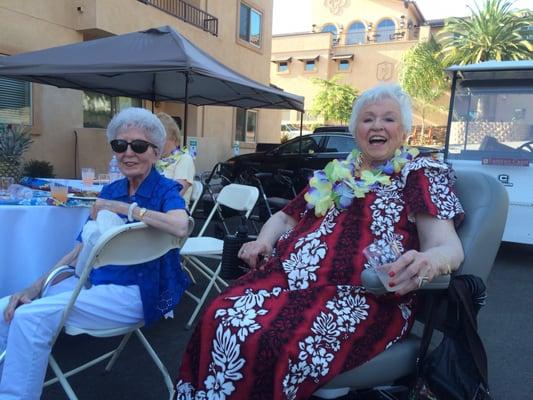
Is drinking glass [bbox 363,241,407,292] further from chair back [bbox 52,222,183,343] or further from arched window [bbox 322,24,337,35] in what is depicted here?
arched window [bbox 322,24,337,35]

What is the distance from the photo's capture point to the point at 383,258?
1.59 meters

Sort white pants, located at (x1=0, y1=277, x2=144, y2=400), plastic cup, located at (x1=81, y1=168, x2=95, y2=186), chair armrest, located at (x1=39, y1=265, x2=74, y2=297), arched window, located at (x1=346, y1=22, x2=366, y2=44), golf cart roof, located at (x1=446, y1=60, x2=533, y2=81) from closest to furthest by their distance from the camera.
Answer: white pants, located at (x1=0, y1=277, x2=144, y2=400) < chair armrest, located at (x1=39, y1=265, x2=74, y2=297) < plastic cup, located at (x1=81, y1=168, x2=95, y2=186) < golf cart roof, located at (x1=446, y1=60, x2=533, y2=81) < arched window, located at (x1=346, y1=22, x2=366, y2=44)

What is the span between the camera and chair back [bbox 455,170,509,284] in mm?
1760

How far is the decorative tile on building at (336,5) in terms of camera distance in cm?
3431

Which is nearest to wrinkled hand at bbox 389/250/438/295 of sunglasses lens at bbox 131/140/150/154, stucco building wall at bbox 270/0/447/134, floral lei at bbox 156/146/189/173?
sunglasses lens at bbox 131/140/150/154

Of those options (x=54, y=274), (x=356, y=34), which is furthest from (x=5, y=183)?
(x=356, y=34)

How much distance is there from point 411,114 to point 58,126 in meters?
7.76

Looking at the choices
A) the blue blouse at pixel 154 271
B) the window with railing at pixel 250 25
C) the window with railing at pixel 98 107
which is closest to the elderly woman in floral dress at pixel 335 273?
the blue blouse at pixel 154 271

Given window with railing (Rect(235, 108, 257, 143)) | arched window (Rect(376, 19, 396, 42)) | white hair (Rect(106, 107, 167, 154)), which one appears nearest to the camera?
white hair (Rect(106, 107, 167, 154))

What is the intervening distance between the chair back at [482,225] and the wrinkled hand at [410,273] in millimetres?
302

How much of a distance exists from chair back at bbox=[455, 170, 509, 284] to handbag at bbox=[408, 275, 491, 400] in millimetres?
152

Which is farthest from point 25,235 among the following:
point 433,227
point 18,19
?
point 18,19

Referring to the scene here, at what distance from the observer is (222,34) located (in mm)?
12586

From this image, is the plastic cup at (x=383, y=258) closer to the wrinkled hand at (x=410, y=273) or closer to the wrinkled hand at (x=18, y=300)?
the wrinkled hand at (x=410, y=273)
